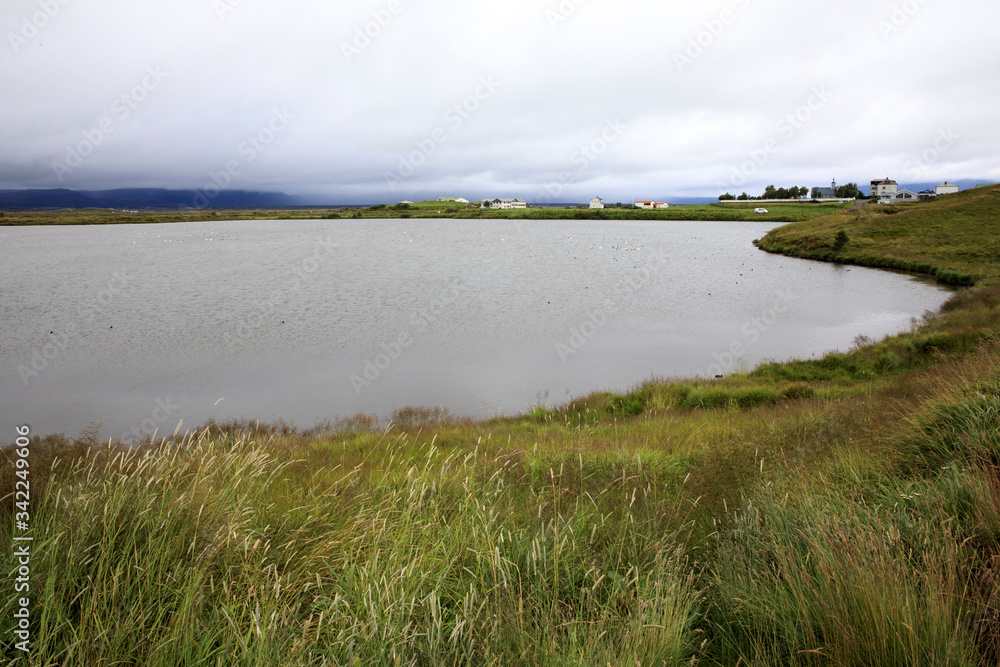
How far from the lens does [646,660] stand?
9.64 feet

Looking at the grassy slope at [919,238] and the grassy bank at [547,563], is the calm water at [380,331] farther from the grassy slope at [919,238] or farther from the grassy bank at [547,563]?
the grassy bank at [547,563]

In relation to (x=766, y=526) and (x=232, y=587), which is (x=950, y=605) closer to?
(x=766, y=526)

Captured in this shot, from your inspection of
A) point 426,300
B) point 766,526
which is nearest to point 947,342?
point 766,526

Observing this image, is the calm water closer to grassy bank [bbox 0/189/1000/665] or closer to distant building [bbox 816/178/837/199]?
grassy bank [bbox 0/189/1000/665]

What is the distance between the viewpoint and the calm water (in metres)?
14.2

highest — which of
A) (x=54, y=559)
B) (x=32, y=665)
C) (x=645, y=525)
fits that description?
(x=54, y=559)

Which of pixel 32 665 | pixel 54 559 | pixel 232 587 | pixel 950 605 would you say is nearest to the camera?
pixel 32 665

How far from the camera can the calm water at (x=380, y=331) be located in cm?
1423

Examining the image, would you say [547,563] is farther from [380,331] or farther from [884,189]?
[884,189]

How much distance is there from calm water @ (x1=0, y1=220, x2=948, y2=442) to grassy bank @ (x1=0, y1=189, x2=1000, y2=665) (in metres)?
5.33

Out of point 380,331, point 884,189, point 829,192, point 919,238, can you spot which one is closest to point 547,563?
point 380,331

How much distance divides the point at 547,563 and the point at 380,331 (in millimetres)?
18210

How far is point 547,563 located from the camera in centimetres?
391

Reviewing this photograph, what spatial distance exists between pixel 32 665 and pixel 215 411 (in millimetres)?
11745
